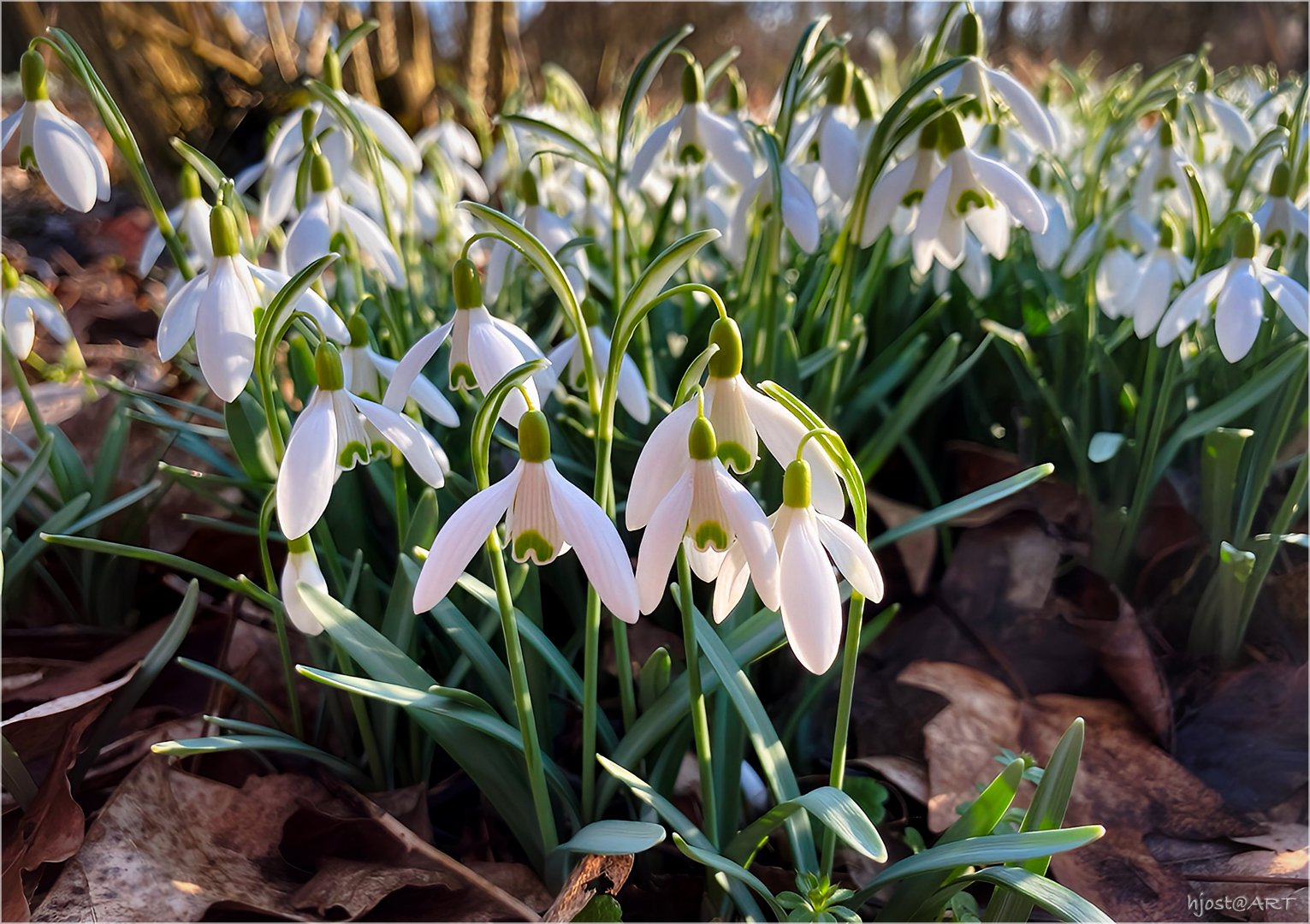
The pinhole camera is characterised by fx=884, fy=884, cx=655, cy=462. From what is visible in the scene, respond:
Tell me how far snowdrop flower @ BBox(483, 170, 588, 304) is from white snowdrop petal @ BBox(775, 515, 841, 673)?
0.71 m

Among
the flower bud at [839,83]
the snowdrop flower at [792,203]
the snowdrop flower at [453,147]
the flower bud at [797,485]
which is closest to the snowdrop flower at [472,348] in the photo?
the flower bud at [797,485]

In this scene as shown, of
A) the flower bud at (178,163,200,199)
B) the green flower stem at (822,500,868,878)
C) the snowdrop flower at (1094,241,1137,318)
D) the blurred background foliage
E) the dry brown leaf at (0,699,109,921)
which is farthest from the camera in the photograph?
the blurred background foliage

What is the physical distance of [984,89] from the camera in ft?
3.59

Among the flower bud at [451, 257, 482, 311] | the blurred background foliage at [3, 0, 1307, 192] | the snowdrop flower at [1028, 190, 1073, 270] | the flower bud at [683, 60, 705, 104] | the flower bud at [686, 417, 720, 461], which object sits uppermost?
the blurred background foliage at [3, 0, 1307, 192]

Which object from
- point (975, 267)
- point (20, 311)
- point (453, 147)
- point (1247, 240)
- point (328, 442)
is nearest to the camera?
point (328, 442)

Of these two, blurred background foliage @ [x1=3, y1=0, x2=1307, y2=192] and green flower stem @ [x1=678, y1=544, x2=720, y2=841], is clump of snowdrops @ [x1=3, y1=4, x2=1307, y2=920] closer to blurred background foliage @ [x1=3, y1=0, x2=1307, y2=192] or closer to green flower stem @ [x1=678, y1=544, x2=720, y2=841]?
green flower stem @ [x1=678, y1=544, x2=720, y2=841]

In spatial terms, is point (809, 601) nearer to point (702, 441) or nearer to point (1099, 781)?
point (702, 441)

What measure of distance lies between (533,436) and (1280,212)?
3.45 feet

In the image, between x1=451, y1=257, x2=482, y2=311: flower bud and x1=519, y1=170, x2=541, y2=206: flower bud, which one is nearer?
x1=451, y1=257, x2=482, y2=311: flower bud

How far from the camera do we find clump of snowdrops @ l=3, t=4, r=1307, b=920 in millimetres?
608

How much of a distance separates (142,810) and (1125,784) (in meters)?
1.03

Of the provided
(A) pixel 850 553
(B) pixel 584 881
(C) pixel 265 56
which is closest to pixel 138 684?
(B) pixel 584 881

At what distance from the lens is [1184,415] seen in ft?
4.24

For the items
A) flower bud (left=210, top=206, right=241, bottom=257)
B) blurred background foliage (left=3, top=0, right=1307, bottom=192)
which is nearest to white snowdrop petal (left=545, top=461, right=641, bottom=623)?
flower bud (left=210, top=206, right=241, bottom=257)
